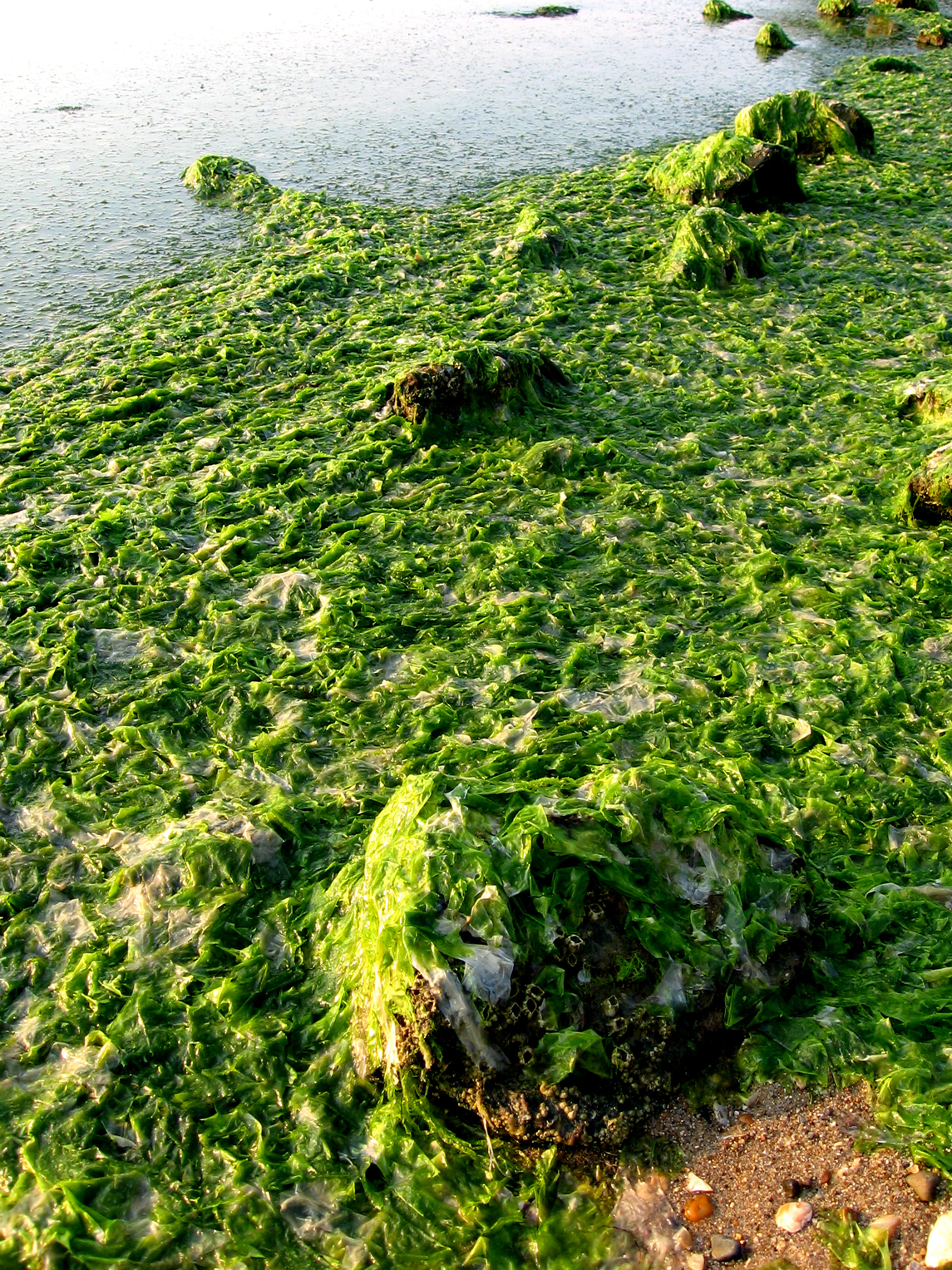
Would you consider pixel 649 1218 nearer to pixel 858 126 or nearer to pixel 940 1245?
pixel 940 1245

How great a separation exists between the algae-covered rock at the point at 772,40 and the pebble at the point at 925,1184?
20.0 m

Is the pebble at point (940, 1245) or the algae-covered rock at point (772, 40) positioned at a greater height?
the algae-covered rock at point (772, 40)

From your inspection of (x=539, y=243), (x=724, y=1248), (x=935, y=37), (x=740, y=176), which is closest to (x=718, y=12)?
(x=935, y=37)

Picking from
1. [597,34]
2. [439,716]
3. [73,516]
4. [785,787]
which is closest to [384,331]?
[73,516]

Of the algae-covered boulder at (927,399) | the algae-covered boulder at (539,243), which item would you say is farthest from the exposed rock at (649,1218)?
the algae-covered boulder at (539,243)

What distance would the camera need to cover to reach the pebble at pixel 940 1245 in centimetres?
245

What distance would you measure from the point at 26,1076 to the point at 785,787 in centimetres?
285

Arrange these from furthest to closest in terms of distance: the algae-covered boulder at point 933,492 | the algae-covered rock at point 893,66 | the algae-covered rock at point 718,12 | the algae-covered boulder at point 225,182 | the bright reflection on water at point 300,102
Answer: the algae-covered rock at point 718,12 < the algae-covered rock at point 893,66 < the algae-covered boulder at point 225,182 < the bright reflection on water at point 300,102 < the algae-covered boulder at point 933,492

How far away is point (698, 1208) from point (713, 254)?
25.9 feet

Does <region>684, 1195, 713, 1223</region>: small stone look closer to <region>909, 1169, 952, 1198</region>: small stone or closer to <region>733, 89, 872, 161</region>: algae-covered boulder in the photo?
<region>909, 1169, 952, 1198</region>: small stone

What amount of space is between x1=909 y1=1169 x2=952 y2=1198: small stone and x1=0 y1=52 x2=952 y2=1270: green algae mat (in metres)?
0.08

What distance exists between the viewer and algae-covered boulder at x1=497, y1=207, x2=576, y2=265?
9.10m

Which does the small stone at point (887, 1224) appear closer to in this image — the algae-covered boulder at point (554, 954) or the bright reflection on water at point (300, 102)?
the algae-covered boulder at point (554, 954)

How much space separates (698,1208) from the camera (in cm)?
262
